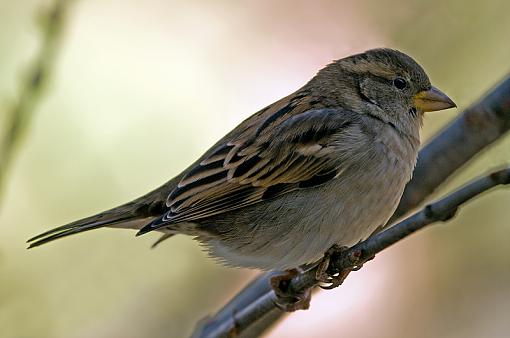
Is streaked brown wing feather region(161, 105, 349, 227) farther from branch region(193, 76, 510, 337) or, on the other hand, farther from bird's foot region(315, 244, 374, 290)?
bird's foot region(315, 244, 374, 290)

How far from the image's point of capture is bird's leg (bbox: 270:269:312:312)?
317cm

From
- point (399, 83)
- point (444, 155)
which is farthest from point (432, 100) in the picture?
point (444, 155)

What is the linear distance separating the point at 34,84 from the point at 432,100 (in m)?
1.73

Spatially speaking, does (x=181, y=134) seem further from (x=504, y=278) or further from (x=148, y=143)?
(x=504, y=278)

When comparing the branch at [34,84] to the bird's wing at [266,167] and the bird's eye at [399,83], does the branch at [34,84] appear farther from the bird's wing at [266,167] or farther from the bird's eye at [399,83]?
the bird's eye at [399,83]

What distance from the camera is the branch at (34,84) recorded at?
259 centimetres

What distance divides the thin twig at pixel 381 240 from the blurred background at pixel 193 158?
51.6 inches

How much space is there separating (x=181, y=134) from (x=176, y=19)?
0.81 meters

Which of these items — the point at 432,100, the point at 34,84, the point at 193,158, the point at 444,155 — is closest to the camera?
the point at 34,84

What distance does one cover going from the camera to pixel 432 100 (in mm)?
3725

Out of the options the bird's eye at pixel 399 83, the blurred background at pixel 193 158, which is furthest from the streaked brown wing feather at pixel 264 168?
the blurred background at pixel 193 158

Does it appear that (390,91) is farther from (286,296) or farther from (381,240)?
(381,240)

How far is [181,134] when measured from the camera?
4.95 m

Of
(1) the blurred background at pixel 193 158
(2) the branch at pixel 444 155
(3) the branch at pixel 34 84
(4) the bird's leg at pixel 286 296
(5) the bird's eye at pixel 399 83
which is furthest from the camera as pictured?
(1) the blurred background at pixel 193 158
